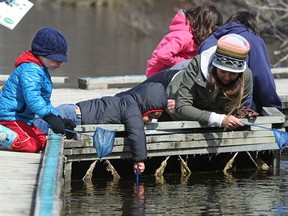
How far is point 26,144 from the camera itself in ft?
27.0

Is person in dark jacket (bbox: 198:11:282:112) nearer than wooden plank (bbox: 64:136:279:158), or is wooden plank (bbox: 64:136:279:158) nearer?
wooden plank (bbox: 64:136:279:158)

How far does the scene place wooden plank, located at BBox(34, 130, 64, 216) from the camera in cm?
602

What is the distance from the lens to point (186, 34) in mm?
10141

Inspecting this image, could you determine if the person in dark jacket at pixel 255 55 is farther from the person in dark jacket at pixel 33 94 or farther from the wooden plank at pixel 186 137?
the person in dark jacket at pixel 33 94

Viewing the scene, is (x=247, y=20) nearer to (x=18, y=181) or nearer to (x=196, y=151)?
(x=196, y=151)

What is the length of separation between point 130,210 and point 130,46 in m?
14.7

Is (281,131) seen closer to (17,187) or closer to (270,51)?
(17,187)

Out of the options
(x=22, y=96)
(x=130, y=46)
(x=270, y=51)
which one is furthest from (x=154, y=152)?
(x=130, y=46)

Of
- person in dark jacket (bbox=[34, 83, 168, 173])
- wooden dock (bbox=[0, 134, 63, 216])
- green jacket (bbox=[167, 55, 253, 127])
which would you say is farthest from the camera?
green jacket (bbox=[167, 55, 253, 127])

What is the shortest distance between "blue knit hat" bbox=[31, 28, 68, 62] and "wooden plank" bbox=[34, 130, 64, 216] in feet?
2.03

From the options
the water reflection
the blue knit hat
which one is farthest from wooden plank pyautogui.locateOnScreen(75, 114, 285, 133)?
the blue knit hat

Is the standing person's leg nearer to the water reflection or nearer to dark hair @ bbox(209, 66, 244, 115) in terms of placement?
the water reflection

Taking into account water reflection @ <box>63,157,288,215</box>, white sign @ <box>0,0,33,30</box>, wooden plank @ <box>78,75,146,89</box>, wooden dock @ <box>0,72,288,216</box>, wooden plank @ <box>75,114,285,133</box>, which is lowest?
water reflection @ <box>63,157,288,215</box>

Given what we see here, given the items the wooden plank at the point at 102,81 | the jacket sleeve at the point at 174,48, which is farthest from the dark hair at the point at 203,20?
the wooden plank at the point at 102,81
